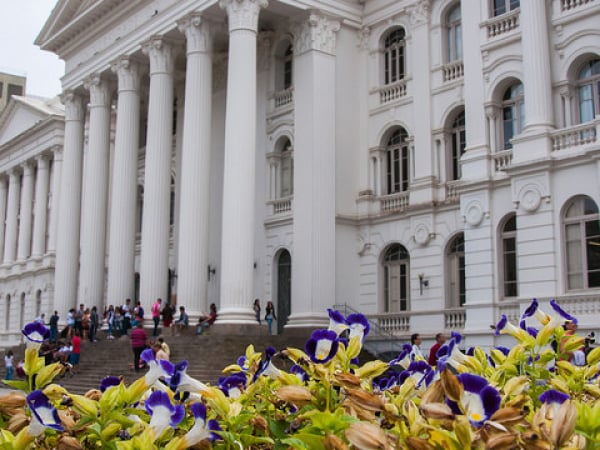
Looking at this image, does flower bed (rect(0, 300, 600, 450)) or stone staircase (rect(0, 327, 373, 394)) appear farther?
stone staircase (rect(0, 327, 373, 394))

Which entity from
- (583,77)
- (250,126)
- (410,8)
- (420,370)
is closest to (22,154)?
(250,126)

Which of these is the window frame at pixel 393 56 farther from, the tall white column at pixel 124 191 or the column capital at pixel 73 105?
the column capital at pixel 73 105

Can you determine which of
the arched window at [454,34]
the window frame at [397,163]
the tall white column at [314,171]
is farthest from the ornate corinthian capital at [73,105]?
the arched window at [454,34]

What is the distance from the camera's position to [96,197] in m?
37.8

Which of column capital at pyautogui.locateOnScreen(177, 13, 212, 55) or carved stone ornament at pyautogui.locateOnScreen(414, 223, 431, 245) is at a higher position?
column capital at pyautogui.locateOnScreen(177, 13, 212, 55)

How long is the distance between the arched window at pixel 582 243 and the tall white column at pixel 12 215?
42025 mm

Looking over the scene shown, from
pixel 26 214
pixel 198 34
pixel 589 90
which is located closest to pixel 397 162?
pixel 589 90

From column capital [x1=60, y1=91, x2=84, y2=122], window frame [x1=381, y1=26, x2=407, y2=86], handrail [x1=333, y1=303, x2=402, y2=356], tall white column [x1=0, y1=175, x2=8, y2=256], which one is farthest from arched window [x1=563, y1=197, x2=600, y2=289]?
tall white column [x1=0, y1=175, x2=8, y2=256]

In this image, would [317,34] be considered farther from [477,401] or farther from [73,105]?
[477,401]

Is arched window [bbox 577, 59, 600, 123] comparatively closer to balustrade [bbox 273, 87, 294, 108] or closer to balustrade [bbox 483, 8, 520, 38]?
balustrade [bbox 483, 8, 520, 38]

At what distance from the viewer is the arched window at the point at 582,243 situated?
832 inches

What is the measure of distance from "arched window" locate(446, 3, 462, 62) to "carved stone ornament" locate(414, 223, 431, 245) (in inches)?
236

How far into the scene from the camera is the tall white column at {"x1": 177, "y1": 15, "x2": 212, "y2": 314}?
2942 cm

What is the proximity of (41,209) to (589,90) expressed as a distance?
3701 centimetres
